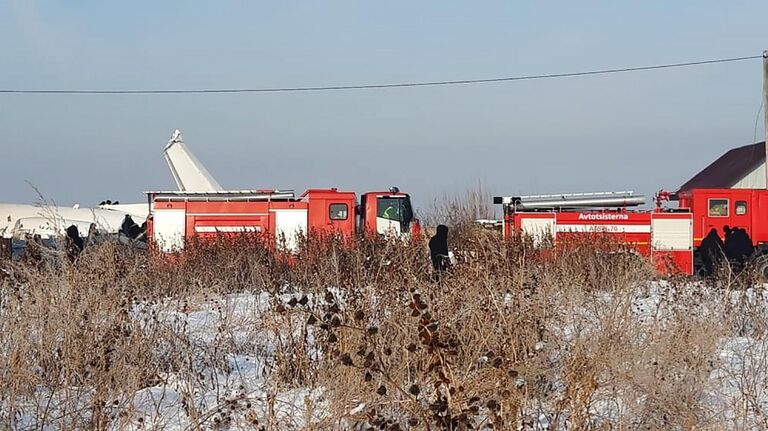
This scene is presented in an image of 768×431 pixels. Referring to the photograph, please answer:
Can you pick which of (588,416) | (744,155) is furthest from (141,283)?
(744,155)

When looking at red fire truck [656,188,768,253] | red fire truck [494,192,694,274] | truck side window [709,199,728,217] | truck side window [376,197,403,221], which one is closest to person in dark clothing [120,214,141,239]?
truck side window [376,197,403,221]

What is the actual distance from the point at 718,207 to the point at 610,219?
324 cm

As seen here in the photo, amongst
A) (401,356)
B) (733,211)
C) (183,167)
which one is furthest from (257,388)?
(183,167)

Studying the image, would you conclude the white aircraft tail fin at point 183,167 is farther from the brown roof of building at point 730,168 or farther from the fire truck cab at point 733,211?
the brown roof of building at point 730,168

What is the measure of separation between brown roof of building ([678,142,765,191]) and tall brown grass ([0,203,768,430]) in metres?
39.4

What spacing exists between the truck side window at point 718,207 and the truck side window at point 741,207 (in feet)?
0.97

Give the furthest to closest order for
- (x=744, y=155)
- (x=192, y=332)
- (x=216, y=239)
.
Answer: (x=744, y=155)
(x=216, y=239)
(x=192, y=332)

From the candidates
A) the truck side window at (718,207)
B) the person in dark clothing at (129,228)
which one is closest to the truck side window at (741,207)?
the truck side window at (718,207)

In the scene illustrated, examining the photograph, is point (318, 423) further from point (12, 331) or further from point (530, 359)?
point (12, 331)

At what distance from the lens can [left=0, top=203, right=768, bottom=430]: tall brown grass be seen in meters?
4.99

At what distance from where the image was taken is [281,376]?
23.0ft

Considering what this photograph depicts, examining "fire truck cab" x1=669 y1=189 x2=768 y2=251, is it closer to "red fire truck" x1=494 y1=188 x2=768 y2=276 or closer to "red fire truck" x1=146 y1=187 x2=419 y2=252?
"red fire truck" x1=494 y1=188 x2=768 y2=276

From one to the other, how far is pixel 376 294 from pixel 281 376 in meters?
1.27

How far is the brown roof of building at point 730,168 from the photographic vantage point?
4588 centimetres
